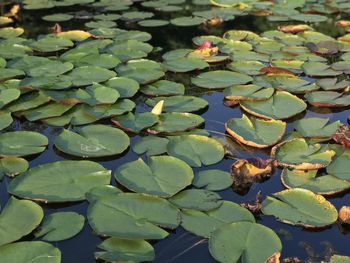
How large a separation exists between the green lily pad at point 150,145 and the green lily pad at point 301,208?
0.66 meters

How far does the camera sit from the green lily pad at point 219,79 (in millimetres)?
3507

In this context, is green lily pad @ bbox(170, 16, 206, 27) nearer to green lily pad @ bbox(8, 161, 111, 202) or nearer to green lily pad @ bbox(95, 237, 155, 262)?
green lily pad @ bbox(8, 161, 111, 202)

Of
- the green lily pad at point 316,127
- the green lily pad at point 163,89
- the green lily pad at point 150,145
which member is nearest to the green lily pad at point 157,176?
the green lily pad at point 150,145

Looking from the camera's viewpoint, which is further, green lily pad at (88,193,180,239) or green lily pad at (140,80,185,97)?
green lily pad at (140,80,185,97)

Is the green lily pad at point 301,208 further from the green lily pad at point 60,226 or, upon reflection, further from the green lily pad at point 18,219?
the green lily pad at point 18,219

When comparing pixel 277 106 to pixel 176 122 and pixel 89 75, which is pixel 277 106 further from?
pixel 89 75

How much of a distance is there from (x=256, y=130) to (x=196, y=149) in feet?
1.31

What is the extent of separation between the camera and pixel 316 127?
288 centimetres

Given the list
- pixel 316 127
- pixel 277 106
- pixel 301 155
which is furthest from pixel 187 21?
pixel 301 155

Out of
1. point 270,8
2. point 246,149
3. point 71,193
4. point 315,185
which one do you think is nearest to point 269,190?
point 315,185

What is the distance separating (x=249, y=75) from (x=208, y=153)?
123 centimetres

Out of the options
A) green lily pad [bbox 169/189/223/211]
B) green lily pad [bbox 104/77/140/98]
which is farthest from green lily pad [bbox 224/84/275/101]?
green lily pad [bbox 169/189/223/211]

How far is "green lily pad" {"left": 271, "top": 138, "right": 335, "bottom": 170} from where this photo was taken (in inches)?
97.0

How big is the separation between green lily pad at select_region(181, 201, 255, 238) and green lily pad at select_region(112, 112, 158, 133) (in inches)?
32.2
